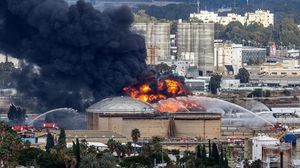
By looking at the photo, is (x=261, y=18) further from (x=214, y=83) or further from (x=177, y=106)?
(x=177, y=106)

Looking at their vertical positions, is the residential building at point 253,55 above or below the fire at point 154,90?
above

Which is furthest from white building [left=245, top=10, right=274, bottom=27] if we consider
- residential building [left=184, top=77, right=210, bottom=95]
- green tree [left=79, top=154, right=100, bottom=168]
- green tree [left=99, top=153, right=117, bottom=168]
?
green tree [left=79, top=154, right=100, bottom=168]

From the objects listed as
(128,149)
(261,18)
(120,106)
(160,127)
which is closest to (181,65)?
(261,18)

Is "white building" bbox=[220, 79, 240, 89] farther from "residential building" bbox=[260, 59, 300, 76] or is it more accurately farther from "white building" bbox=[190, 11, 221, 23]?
"white building" bbox=[190, 11, 221, 23]

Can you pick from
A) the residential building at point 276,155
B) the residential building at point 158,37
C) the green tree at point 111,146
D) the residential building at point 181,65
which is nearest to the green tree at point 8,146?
the green tree at point 111,146

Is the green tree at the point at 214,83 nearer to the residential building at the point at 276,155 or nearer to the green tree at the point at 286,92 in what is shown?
the green tree at the point at 286,92
